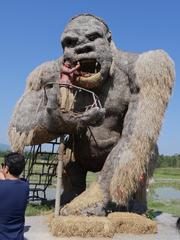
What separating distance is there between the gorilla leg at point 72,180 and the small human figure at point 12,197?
3.10 m

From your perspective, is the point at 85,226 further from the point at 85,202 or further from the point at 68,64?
the point at 68,64

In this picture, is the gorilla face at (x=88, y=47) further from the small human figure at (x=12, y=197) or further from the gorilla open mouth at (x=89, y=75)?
the small human figure at (x=12, y=197)

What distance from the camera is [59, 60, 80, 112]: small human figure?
5684 mm

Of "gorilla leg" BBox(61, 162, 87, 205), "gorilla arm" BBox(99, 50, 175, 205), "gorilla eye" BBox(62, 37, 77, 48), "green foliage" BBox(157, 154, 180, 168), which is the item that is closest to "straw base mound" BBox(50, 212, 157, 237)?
"gorilla arm" BBox(99, 50, 175, 205)

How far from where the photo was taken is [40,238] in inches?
197

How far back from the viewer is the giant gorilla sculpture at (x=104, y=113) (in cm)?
553

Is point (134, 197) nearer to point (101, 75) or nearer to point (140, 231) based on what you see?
point (140, 231)

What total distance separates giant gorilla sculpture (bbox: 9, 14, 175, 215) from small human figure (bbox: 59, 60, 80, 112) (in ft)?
0.29

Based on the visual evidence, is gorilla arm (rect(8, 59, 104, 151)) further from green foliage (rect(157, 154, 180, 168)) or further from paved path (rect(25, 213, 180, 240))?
green foliage (rect(157, 154, 180, 168))

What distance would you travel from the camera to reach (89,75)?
5934mm

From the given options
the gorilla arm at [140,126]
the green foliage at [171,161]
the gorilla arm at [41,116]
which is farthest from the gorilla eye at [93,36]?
the green foliage at [171,161]

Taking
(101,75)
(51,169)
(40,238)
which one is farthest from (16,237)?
(51,169)

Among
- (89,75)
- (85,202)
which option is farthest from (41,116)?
(85,202)

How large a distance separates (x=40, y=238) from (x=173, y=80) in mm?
2309
